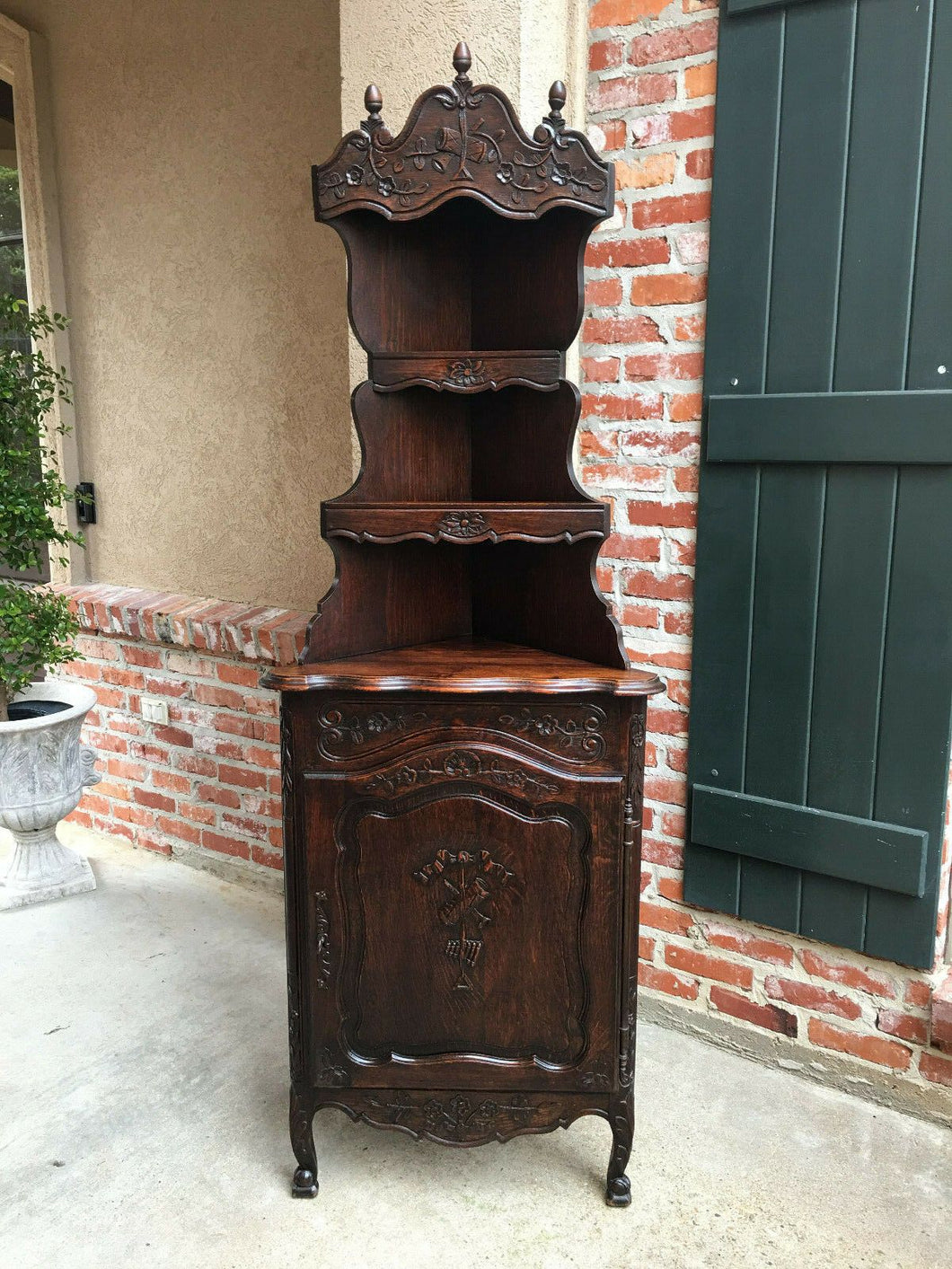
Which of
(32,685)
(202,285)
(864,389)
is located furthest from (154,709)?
(864,389)

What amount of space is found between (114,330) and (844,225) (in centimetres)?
247

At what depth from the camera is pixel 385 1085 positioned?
1924mm

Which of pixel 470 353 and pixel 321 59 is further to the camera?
pixel 321 59

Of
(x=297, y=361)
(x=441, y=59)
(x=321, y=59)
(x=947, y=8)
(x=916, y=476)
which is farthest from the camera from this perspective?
(x=297, y=361)

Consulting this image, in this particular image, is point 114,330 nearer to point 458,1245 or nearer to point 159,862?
point 159,862

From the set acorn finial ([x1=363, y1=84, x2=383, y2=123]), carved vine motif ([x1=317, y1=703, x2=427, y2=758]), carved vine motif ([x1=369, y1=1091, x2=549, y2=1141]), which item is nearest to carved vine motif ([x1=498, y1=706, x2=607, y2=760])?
carved vine motif ([x1=317, y1=703, x2=427, y2=758])

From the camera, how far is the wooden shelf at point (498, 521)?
1.88 m

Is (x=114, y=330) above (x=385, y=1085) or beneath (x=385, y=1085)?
above

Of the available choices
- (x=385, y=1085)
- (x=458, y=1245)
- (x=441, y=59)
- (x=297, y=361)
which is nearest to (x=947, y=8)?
(x=441, y=59)

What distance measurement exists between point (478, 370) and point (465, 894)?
1025 mm

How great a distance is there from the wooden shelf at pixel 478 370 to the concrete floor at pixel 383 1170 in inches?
63.6

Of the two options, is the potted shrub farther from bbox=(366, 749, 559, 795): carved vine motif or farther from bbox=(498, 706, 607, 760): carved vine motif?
bbox=(498, 706, 607, 760): carved vine motif

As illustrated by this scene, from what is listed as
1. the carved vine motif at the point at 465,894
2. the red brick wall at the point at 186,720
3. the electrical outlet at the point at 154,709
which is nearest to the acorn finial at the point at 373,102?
the carved vine motif at the point at 465,894

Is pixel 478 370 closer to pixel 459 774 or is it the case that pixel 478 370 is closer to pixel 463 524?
pixel 463 524
